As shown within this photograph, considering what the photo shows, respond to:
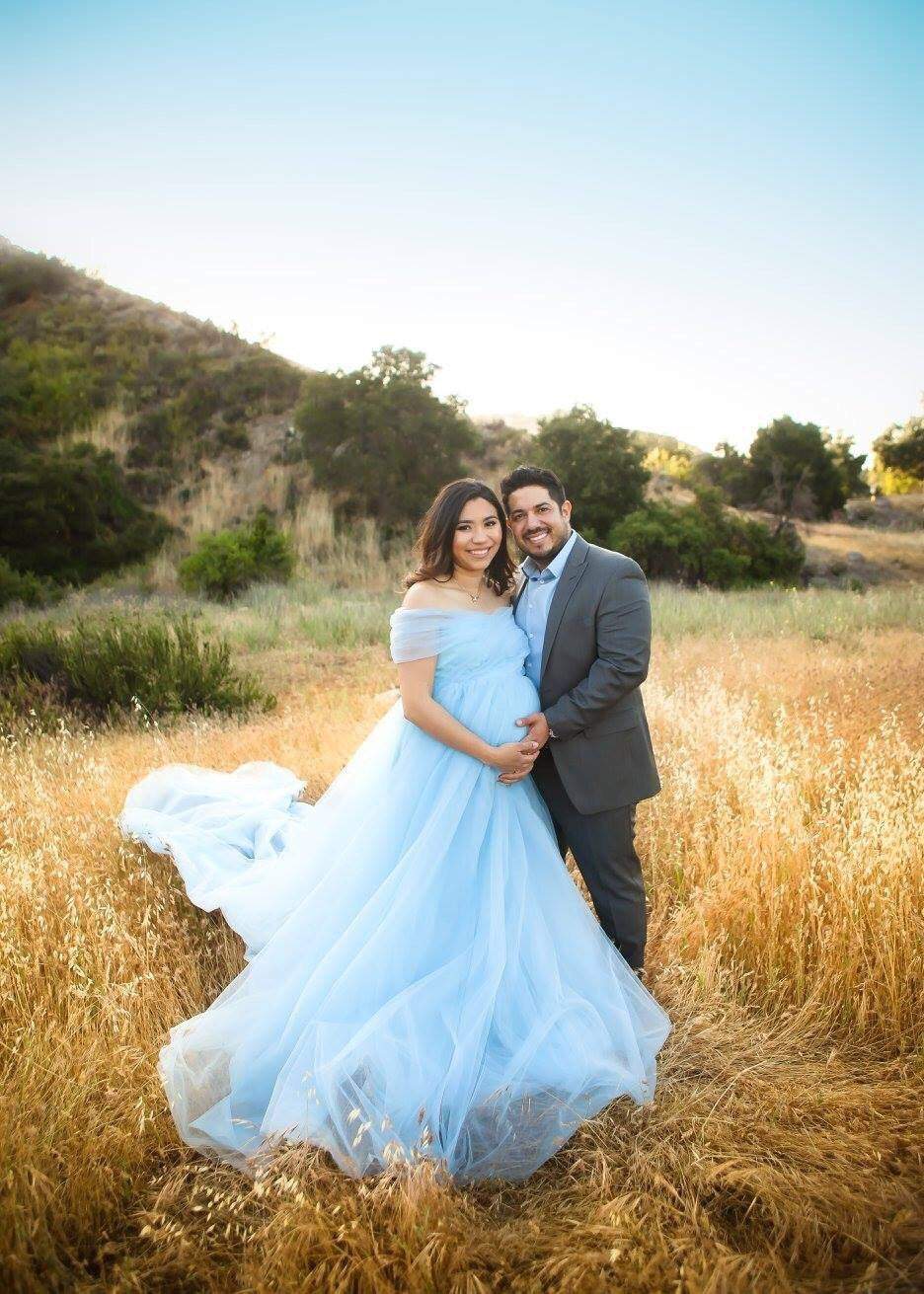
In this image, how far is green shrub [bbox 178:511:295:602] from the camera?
13.6 metres

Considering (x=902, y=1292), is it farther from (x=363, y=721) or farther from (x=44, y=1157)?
(x=363, y=721)

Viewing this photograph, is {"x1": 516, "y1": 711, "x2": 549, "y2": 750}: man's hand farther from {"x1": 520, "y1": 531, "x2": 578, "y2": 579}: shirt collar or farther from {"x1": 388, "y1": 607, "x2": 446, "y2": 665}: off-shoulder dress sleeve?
{"x1": 520, "y1": 531, "x2": 578, "y2": 579}: shirt collar

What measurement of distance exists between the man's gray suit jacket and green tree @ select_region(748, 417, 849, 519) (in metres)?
21.7

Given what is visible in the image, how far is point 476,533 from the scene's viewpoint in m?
2.91

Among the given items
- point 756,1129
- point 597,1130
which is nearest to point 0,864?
point 597,1130

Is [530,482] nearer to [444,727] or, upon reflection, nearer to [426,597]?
[426,597]

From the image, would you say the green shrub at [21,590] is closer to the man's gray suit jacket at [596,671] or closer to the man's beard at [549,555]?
the man's beard at [549,555]

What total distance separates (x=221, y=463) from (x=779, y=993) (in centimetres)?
2086

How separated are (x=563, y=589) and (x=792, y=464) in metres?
22.9

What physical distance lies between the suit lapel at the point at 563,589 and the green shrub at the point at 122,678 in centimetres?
462

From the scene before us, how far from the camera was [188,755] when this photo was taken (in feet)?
18.5

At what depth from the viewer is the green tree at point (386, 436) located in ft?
58.0

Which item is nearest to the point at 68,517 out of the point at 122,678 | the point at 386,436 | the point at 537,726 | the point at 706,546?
the point at 386,436


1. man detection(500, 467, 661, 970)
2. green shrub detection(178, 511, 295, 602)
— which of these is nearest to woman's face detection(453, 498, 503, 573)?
man detection(500, 467, 661, 970)
